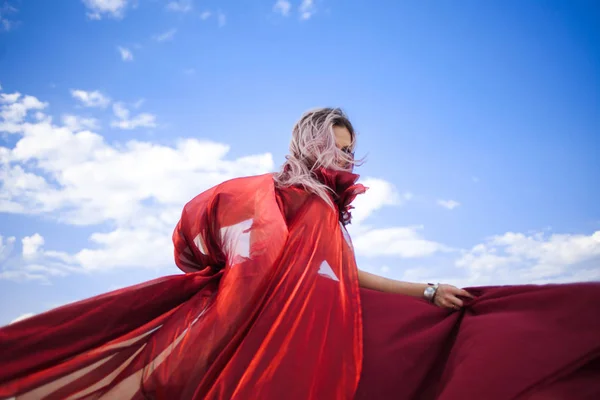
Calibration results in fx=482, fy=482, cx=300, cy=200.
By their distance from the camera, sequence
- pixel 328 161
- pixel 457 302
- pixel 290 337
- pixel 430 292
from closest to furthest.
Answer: pixel 290 337 → pixel 457 302 → pixel 430 292 → pixel 328 161

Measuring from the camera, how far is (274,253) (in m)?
2.59

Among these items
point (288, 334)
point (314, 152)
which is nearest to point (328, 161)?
point (314, 152)

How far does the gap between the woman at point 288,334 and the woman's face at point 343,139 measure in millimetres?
959

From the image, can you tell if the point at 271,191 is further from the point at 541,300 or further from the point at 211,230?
the point at 541,300

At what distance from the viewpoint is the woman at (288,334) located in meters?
2.01

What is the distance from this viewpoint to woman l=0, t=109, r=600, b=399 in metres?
2.01

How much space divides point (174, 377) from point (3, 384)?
0.76 meters

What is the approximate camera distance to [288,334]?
2.31 meters

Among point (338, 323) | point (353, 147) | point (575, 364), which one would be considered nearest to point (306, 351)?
point (338, 323)

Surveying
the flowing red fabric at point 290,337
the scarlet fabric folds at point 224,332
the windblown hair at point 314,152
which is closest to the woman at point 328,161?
the windblown hair at point 314,152

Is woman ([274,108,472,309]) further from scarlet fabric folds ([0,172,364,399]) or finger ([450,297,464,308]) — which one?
Answer: scarlet fabric folds ([0,172,364,399])

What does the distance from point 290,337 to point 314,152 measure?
1596 mm

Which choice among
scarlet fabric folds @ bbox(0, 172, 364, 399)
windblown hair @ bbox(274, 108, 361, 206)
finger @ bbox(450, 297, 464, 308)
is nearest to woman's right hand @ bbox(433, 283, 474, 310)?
finger @ bbox(450, 297, 464, 308)

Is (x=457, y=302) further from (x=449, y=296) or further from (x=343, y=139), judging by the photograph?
(x=343, y=139)
